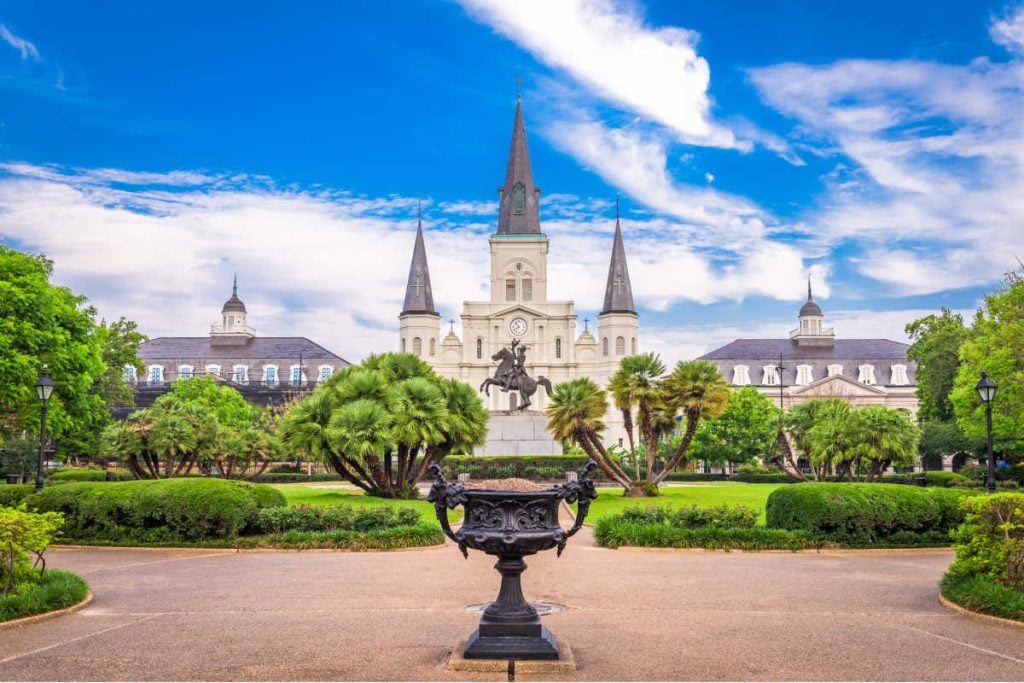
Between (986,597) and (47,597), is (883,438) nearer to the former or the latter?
(986,597)

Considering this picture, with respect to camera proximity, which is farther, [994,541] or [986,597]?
[994,541]

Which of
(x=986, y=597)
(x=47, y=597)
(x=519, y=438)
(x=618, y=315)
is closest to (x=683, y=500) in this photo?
(x=519, y=438)

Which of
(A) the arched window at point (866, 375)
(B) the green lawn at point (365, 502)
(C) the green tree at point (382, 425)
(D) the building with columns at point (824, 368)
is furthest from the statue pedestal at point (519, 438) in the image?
(A) the arched window at point (866, 375)

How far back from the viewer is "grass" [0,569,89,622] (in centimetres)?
1027

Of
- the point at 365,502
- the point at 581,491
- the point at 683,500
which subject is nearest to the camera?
the point at 581,491

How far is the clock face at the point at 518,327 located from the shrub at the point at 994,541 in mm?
81354

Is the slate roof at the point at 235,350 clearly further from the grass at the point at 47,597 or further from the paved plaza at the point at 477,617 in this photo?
the grass at the point at 47,597

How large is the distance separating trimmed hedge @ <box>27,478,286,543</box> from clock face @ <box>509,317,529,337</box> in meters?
74.8

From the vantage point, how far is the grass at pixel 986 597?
10328 millimetres

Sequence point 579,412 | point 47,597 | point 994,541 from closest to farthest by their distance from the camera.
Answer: point 47,597 → point 994,541 → point 579,412

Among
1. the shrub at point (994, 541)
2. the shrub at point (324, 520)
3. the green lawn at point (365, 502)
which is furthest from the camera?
the green lawn at point (365, 502)

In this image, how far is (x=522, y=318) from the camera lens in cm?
9350

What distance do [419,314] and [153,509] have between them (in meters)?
73.9

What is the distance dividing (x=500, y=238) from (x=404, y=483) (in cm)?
6682
